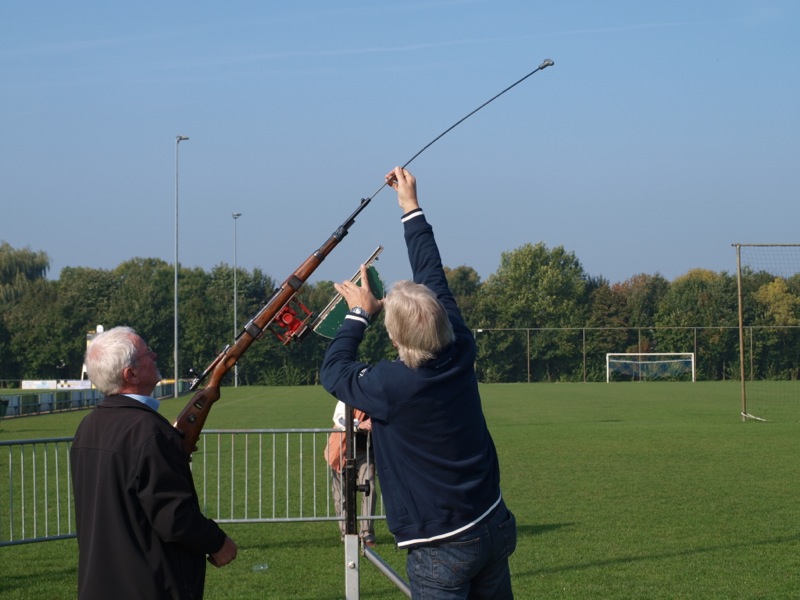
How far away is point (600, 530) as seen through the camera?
11734 mm

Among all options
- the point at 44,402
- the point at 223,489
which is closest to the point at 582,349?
the point at 44,402

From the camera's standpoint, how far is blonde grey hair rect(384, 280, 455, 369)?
3882mm

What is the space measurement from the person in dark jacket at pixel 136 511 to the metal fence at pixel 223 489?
560 centimetres

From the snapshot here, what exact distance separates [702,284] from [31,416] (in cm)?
6828

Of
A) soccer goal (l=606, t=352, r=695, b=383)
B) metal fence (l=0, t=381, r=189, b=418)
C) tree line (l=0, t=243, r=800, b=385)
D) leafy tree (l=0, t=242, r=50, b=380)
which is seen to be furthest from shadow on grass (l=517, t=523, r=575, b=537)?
leafy tree (l=0, t=242, r=50, b=380)

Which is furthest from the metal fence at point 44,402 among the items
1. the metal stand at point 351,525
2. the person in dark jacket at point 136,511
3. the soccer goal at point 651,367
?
the soccer goal at point 651,367

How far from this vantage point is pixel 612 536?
444 inches

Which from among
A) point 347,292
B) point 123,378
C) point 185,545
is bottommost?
point 185,545

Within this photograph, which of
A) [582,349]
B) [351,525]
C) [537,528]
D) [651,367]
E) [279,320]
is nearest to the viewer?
[279,320]

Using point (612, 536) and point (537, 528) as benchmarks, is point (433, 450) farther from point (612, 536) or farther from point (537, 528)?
point (537, 528)

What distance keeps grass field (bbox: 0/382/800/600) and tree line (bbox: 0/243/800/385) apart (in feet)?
187

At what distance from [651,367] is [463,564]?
80.3 m

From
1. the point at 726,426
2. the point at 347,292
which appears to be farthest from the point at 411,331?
the point at 726,426

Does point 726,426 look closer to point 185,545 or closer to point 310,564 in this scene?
point 310,564
